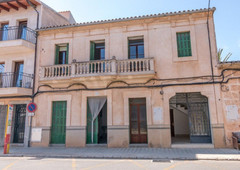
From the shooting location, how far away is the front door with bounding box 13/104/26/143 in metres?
12.6

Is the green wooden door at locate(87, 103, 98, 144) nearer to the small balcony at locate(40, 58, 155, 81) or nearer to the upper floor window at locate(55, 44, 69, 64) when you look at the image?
the small balcony at locate(40, 58, 155, 81)

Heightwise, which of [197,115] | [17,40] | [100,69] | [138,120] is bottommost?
[138,120]

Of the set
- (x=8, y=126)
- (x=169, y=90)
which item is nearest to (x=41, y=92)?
(x=8, y=126)

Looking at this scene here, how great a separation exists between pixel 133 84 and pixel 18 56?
8046mm

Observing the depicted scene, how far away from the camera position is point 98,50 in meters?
12.3

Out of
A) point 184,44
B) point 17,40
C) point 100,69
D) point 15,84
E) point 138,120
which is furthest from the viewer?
point 15,84

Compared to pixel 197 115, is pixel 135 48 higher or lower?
higher

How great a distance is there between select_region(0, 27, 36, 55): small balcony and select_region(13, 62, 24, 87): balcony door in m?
0.96

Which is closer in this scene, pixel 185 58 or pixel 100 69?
pixel 185 58

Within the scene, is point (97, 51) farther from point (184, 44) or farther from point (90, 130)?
point (184, 44)

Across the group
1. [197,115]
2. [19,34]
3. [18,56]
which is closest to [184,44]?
[197,115]

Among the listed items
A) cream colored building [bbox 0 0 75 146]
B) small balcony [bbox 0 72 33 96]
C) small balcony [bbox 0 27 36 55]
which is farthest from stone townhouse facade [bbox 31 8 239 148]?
small balcony [bbox 0 27 36 55]

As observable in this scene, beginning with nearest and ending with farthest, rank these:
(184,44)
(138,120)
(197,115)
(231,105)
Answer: (231,105), (197,115), (184,44), (138,120)

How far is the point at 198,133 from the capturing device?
10305mm
